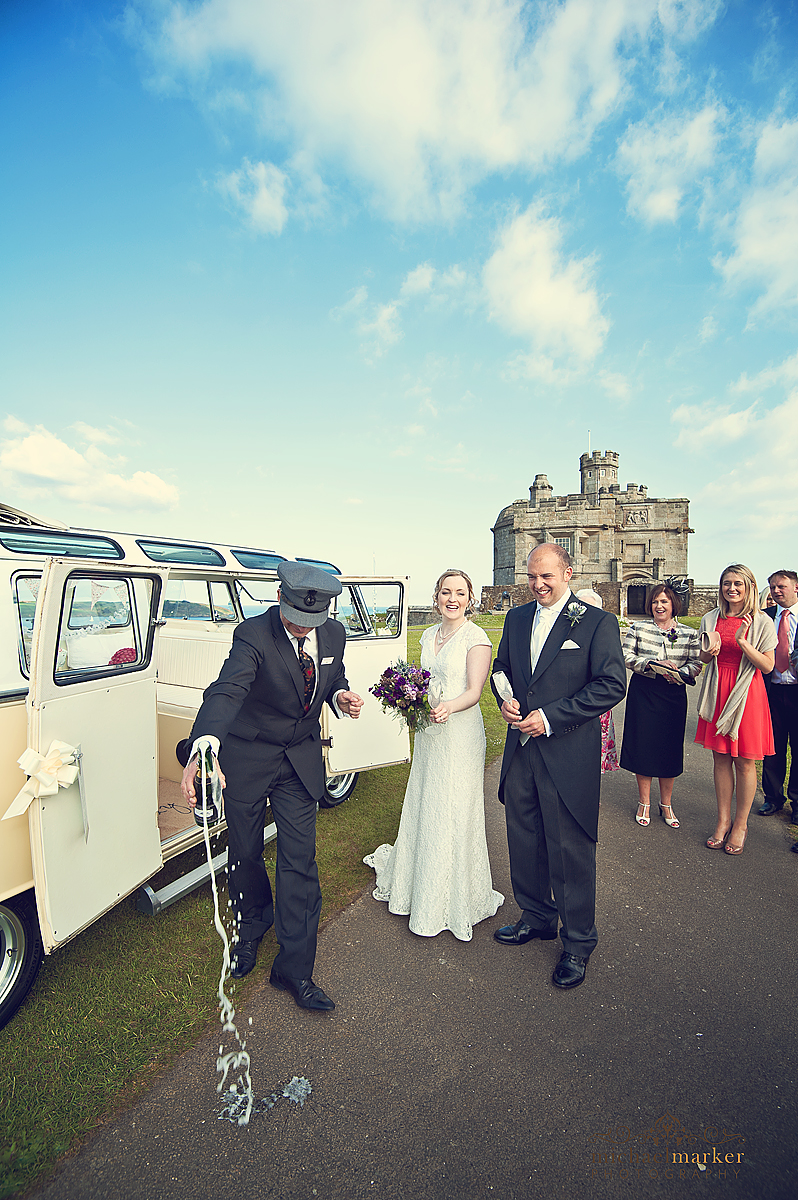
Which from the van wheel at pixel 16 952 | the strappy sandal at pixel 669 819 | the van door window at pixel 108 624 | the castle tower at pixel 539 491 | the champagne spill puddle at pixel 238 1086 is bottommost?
the strappy sandal at pixel 669 819

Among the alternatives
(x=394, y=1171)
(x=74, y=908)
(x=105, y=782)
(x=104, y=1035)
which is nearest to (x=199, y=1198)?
(x=394, y=1171)

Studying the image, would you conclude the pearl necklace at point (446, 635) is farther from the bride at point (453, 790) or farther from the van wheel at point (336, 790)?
the van wheel at point (336, 790)

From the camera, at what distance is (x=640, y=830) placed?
5805 mm

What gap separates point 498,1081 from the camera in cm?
267

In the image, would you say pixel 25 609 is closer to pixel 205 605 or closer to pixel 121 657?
pixel 121 657

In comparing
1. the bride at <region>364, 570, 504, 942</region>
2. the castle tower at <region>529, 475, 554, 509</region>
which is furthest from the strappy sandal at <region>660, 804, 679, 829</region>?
the castle tower at <region>529, 475, 554, 509</region>

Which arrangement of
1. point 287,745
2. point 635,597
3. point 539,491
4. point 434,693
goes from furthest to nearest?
point 539,491 < point 635,597 < point 434,693 < point 287,745

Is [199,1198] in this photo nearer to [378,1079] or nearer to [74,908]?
[378,1079]

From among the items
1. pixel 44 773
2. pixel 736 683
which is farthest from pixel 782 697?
pixel 44 773

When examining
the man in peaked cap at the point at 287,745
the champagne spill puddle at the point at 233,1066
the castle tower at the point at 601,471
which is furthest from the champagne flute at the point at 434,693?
the castle tower at the point at 601,471

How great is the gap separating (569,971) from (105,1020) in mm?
2746

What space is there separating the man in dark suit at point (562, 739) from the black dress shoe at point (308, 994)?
4.70 feet

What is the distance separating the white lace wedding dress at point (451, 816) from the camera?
389 centimetres

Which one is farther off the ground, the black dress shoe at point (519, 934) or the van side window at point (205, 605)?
the van side window at point (205, 605)
